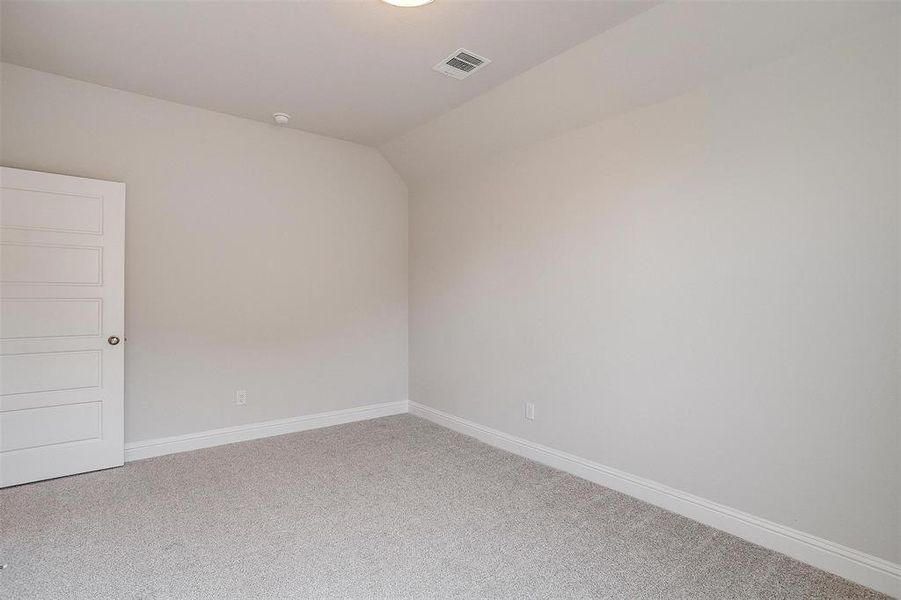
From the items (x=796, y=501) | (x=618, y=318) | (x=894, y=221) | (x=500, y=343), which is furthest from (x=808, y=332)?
(x=500, y=343)

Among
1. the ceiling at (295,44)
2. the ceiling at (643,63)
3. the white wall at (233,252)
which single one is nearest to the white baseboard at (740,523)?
the white wall at (233,252)

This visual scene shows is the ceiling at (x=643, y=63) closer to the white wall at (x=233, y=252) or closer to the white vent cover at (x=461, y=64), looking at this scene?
the white vent cover at (x=461, y=64)

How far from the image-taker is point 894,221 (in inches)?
77.9

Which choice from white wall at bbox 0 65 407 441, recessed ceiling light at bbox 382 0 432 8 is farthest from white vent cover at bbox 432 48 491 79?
white wall at bbox 0 65 407 441

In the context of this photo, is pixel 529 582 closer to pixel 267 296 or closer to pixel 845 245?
pixel 845 245

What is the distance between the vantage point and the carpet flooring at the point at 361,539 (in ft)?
6.58

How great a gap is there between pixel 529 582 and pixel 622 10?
9.01 ft

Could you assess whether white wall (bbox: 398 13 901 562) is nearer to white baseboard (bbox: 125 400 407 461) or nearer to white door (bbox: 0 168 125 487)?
white baseboard (bbox: 125 400 407 461)

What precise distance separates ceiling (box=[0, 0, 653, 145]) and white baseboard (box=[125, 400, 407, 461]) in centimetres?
262

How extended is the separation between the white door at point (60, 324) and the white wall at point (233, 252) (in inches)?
7.6

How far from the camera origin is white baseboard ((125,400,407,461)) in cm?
356

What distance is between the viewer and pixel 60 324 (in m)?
3.14

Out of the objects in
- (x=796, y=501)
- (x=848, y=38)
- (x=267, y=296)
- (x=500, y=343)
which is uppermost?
(x=848, y=38)

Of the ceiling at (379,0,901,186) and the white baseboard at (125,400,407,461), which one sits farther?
the white baseboard at (125,400,407,461)
